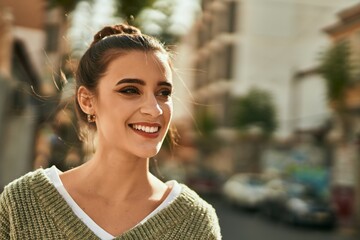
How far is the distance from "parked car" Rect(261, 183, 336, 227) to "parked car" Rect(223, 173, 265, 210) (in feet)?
12.3

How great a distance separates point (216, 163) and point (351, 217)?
31157mm

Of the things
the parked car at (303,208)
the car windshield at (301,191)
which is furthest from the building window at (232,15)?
the car windshield at (301,191)

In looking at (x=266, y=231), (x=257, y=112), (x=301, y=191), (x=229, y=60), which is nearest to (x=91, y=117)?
(x=266, y=231)

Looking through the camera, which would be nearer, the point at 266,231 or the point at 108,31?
the point at 108,31

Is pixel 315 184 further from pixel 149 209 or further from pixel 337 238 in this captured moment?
pixel 149 209

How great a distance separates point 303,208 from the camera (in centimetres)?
2205

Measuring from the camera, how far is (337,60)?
68.6 ft

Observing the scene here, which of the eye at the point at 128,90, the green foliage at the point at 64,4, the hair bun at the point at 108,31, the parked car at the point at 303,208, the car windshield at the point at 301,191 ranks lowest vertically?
the parked car at the point at 303,208

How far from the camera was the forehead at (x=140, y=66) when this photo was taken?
2.13 m

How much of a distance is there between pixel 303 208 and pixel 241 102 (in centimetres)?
1928

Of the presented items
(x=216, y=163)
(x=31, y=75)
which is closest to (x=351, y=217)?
(x=31, y=75)

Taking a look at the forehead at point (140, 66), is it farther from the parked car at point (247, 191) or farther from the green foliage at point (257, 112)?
the green foliage at point (257, 112)

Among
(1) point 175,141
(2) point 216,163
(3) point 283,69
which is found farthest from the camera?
(2) point 216,163

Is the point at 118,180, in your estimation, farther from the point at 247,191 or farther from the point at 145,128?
the point at 247,191
